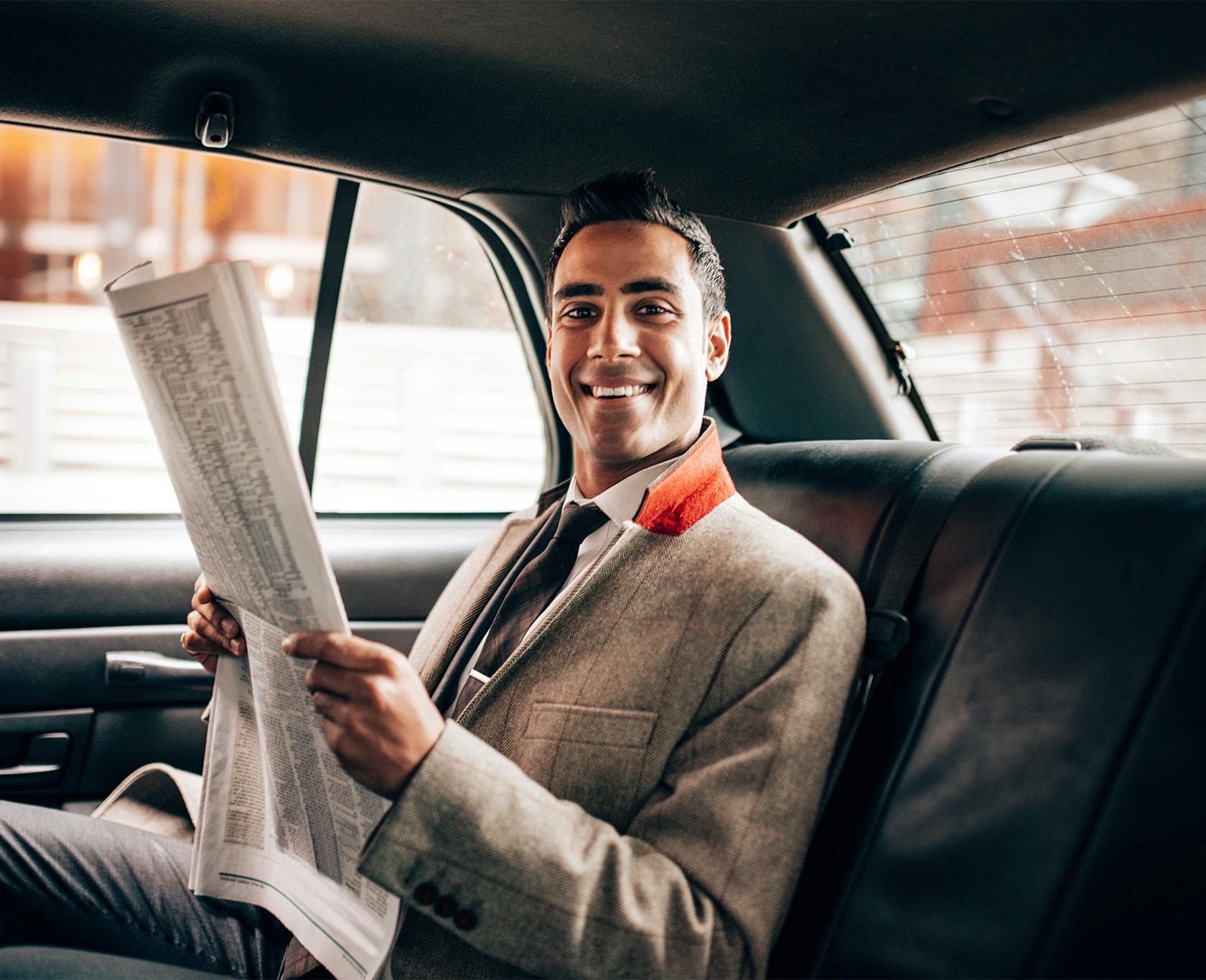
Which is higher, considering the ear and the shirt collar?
the ear

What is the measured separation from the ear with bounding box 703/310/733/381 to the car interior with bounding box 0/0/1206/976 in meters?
0.17

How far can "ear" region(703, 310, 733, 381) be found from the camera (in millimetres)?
1546

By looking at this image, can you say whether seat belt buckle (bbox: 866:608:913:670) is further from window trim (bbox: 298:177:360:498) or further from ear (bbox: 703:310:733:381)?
window trim (bbox: 298:177:360:498)

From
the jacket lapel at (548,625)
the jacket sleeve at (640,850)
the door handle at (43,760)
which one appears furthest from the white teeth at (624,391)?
the door handle at (43,760)

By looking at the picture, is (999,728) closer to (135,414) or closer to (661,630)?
(661,630)

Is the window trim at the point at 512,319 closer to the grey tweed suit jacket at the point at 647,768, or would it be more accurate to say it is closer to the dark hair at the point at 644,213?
the dark hair at the point at 644,213

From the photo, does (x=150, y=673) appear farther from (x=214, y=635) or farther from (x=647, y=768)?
(x=647, y=768)

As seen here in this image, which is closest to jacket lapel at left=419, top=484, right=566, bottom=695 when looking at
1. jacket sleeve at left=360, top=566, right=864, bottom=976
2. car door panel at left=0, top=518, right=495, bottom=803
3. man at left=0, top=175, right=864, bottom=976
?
man at left=0, top=175, right=864, bottom=976

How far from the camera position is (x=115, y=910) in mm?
1411

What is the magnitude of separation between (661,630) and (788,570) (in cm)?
15

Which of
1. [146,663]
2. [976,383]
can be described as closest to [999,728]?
[976,383]

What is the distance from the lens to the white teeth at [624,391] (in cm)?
142

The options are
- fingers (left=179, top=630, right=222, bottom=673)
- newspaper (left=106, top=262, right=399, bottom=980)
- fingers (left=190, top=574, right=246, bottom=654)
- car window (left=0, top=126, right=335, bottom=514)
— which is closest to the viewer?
newspaper (left=106, top=262, right=399, bottom=980)

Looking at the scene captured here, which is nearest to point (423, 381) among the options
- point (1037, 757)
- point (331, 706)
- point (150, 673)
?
point (150, 673)
